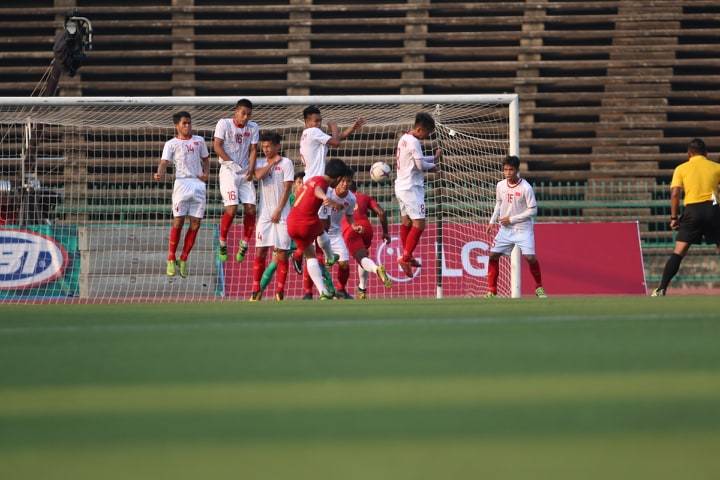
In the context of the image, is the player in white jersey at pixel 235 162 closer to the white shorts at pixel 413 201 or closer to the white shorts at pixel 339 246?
the white shorts at pixel 339 246

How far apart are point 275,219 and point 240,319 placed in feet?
18.7

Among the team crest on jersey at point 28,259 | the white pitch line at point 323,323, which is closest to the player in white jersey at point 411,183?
the team crest on jersey at point 28,259

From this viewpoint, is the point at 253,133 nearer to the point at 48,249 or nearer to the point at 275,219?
the point at 275,219

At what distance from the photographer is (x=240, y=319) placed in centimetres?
718

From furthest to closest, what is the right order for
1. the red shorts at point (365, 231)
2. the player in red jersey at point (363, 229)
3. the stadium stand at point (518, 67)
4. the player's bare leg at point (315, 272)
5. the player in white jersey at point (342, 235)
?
the stadium stand at point (518, 67)
the red shorts at point (365, 231)
the player in red jersey at point (363, 229)
the player in white jersey at point (342, 235)
the player's bare leg at point (315, 272)

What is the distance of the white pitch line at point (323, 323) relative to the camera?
6.18m

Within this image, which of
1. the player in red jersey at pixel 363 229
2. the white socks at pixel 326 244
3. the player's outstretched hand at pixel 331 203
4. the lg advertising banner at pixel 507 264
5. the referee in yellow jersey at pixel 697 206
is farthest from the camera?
the lg advertising banner at pixel 507 264

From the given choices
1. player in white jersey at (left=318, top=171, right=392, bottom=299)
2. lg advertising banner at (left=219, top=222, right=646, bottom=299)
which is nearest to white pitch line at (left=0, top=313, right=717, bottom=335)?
player in white jersey at (left=318, top=171, right=392, bottom=299)

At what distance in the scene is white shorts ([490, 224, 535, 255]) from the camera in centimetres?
1368

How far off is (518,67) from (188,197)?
28.3 feet

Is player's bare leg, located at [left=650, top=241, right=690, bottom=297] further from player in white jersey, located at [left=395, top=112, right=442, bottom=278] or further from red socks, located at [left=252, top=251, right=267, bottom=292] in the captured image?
red socks, located at [left=252, top=251, right=267, bottom=292]

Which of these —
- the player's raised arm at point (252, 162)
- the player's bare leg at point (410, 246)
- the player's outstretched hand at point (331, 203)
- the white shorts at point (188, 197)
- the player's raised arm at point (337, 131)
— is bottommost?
the player's bare leg at point (410, 246)

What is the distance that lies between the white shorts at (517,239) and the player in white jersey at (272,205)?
102 inches

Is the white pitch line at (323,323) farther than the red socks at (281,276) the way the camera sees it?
No
